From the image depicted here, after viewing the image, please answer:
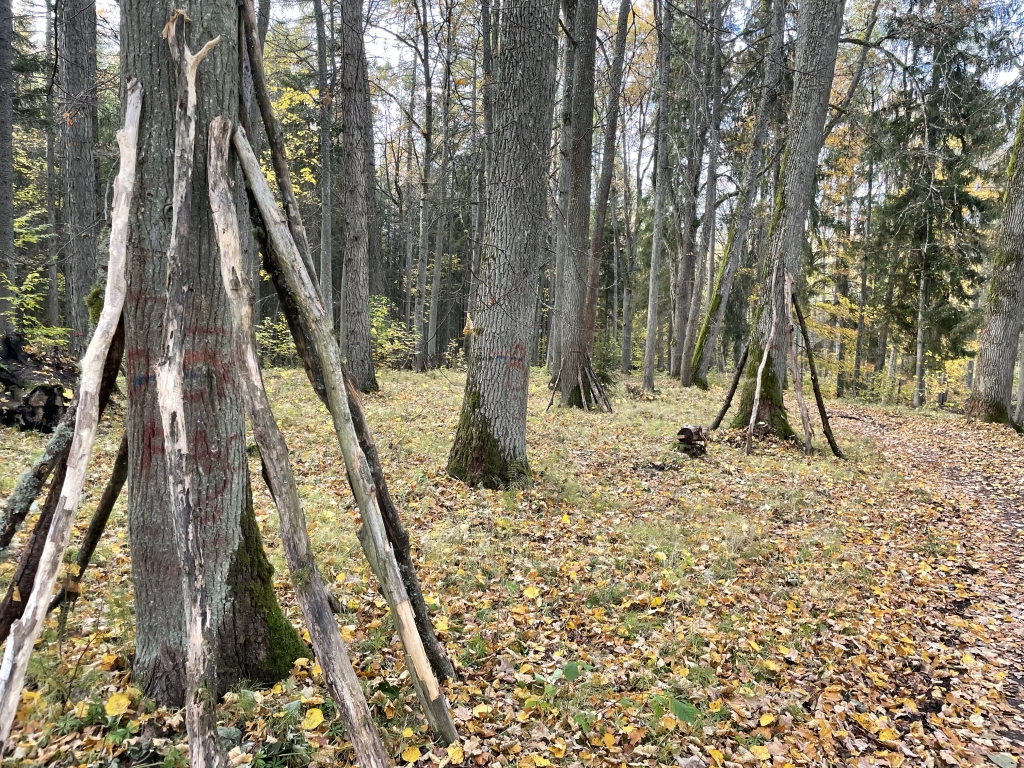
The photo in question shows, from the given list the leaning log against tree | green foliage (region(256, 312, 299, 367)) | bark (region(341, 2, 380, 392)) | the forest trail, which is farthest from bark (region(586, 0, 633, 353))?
the leaning log against tree

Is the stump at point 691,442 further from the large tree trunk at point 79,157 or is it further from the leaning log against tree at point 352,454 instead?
the large tree trunk at point 79,157

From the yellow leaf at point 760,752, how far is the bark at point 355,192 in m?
9.15

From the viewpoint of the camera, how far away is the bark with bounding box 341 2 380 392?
35.9ft

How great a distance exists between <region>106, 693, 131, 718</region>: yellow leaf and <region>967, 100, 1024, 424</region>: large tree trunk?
1574cm

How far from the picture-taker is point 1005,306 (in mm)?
12039

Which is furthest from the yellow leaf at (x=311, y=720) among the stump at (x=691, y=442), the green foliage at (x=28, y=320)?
the green foliage at (x=28, y=320)

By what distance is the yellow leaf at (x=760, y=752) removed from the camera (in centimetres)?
293

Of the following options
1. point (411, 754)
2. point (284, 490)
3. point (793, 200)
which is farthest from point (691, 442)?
point (284, 490)

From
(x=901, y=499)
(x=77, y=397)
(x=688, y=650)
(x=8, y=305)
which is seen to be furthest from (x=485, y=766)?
(x=8, y=305)

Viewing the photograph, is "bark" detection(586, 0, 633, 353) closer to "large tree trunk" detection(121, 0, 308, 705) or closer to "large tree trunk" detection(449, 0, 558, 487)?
"large tree trunk" detection(449, 0, 558, 487)

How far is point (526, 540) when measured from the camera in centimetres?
528

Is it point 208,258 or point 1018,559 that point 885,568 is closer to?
point 1018,559

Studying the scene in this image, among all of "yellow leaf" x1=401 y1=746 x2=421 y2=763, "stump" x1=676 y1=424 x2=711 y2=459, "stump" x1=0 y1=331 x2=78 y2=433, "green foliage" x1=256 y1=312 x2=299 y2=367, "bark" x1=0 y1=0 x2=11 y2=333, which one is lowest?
"yellow leaf" x1=401 y1=746 x2=421 y2=763

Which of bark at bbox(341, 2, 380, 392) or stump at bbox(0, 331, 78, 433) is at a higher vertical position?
bark at bbox(341, 2, 380, 392)
